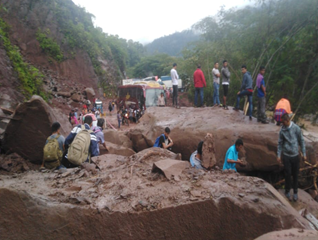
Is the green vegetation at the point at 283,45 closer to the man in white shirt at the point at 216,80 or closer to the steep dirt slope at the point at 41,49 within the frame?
the man in white shirt at the point at 216,80

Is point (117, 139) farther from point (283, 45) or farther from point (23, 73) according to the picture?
point (283, 45)

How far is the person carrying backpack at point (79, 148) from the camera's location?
3.95 metres

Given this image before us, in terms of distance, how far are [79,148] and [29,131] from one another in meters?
2.17

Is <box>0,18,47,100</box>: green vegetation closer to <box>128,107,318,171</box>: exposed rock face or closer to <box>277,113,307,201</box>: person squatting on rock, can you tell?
<box>128,107,318,171</box>: exposed rock face

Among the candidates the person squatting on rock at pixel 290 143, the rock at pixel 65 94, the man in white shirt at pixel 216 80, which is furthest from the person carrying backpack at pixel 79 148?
the rock at pixel 65 94

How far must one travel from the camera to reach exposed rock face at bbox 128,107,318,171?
5.77 m

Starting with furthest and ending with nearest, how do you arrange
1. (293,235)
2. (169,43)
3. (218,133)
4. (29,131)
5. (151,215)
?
(169,43) → (218,133) → (29,131) → (151,215) → (293,235)

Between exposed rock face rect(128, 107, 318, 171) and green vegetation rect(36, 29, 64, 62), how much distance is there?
56.0 feet

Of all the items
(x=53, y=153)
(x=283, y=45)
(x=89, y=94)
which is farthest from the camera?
(x=89, y=94)

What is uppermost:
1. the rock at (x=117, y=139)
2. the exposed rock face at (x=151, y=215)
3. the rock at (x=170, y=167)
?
the rock at (x=170, y=167)

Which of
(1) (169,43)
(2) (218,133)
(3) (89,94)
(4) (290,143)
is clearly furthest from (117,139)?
(1) (169,43)

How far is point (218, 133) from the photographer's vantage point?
20.6 ft

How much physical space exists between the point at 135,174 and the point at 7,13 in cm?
2105

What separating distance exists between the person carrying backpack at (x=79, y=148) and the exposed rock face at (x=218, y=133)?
2.80m
